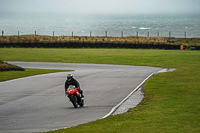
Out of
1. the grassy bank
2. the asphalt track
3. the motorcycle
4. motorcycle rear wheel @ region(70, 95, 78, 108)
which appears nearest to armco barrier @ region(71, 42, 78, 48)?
the grassy bank

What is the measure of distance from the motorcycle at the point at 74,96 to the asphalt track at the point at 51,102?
32cm

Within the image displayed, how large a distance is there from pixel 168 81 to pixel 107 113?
10948 millimetres

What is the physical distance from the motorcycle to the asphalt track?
12.6 inches

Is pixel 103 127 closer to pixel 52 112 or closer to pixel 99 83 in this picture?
pixel 52 112

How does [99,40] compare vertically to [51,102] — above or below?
above

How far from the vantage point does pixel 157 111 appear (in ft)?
43.3

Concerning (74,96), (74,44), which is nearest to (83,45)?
(74,44)

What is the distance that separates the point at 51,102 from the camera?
→ 1579cm

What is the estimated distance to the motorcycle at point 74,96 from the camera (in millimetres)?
14141

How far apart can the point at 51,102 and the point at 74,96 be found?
1938mm

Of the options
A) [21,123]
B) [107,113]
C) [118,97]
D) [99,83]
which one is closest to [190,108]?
[107,113]

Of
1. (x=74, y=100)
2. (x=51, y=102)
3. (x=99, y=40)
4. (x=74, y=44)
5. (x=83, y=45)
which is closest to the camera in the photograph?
(x=74, y=100)

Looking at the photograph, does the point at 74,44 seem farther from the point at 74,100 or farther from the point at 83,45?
the point at 74,100

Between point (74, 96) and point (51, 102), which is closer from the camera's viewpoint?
point (74, 96)
